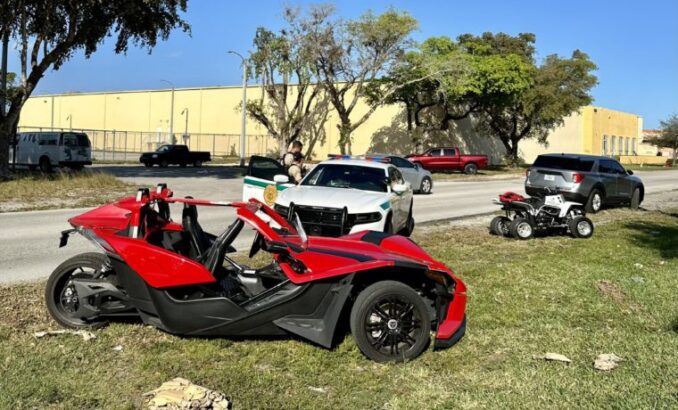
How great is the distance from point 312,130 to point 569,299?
48.9 m

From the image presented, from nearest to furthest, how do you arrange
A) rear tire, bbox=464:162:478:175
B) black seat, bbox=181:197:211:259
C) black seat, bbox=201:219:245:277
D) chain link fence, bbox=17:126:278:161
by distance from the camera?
black seat, bbox=201:219:245:277 → black seat, bbox=181:197:211:259 → rear tire, bbox=464:162:478:175 → chain link fence, bbox=17:126:278:161

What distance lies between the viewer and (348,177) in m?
10.8

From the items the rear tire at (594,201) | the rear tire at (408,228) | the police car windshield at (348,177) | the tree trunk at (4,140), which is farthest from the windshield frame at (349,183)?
the tree trunk at (4,140)

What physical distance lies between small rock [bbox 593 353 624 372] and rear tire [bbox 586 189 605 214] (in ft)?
40.5

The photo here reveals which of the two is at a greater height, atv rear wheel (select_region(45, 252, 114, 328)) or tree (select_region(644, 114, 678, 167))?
tree (select_region(644, 114, 678, 167))

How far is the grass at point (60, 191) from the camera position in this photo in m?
16.1

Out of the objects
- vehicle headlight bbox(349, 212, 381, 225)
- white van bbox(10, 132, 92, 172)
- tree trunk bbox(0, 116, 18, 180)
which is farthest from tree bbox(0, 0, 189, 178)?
vehicle headlight bbox(349, 212, 381, 225)

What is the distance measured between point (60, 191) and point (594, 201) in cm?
1507

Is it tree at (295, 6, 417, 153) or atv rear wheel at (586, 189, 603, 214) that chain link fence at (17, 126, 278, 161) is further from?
atv rear wheel at (586, 189, 603, 214)

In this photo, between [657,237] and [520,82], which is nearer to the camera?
[657,237]

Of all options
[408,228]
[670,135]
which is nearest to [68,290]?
[408,228]

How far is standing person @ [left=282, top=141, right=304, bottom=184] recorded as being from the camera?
11758 millimetres

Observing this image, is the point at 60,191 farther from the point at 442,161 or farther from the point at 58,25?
the point at 442,161

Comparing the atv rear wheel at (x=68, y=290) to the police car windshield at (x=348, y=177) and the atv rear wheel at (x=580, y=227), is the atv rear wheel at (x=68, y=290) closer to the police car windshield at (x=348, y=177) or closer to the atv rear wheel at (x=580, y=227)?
the police car windshield at (x=348, y=177)
